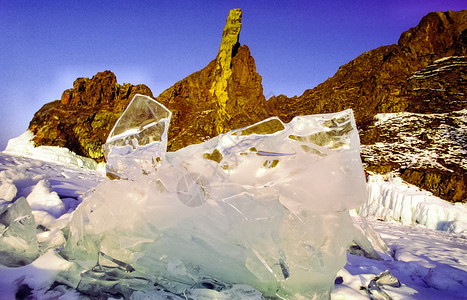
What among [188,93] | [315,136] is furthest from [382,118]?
[315,136]

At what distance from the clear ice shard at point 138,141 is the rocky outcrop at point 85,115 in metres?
25.9

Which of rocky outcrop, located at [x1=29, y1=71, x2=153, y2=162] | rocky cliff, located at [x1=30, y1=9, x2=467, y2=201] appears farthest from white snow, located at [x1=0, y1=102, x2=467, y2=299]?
rocky outcrop, located at [x1=29, y1=71, x2=153, y2=162]

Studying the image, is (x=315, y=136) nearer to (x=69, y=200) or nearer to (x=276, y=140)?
(x=276, y=140)

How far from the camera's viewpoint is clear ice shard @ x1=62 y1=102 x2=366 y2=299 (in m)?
1.04

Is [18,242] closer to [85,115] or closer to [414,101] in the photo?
[414,101]

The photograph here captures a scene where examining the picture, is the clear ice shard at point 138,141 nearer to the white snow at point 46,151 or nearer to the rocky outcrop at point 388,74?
the rocky outcrop at point 388,74

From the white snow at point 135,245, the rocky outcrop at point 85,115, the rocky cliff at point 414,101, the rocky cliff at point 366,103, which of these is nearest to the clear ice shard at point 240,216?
the white snow at point 135,245

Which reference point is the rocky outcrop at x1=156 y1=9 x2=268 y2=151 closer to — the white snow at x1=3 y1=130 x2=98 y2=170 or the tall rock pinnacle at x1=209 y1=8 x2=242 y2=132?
the tall rock pinnacle at x1=209 y1=8 x2=242 y2=132

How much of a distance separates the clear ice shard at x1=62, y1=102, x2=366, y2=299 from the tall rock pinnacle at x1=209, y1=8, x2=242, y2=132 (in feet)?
97.5

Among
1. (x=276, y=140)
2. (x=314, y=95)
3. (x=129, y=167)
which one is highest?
(x=314, y=95)

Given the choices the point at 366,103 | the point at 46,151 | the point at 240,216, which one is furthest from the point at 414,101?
the point at 46,151

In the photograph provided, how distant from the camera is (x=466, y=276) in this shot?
4.99 ft

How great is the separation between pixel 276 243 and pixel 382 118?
26.0 metres

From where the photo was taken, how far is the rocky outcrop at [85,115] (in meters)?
23.7
